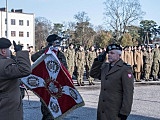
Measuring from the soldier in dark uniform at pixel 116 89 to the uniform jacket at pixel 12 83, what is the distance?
4.46ft

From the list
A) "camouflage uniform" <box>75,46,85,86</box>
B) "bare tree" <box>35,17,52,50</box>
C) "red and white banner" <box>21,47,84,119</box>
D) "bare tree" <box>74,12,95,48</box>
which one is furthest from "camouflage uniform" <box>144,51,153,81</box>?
"bare tree" <box>35,17,52,50</box>

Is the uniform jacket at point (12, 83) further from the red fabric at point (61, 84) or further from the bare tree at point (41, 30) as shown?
the bare tree at point (41, 30)

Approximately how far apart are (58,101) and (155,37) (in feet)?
358

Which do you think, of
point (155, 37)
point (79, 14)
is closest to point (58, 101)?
point (79, 14)

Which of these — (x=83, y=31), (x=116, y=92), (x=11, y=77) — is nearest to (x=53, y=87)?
(x=116, y=92)

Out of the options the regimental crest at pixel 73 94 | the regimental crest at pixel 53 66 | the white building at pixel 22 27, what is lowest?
the regimental crest at pixel 73 94

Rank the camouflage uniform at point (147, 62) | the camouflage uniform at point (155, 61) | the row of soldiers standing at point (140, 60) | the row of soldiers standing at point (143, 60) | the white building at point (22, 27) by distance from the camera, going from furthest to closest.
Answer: the white building at point (22, 27)
the camouflage uniform at point (155, 61)
the camouflage uniform at point (147, 62)
the row of soldiers standing at point (143, 60)
the row of soldiers standing at point (140, 60)

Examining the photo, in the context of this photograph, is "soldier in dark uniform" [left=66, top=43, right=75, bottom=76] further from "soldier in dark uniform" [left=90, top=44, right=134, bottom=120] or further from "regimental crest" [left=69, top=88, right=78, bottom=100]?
"soldier in dark uniform" [left=90, top=44, right=134, bottom=120]

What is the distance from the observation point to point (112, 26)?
71250 mm

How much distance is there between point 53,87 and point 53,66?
Answer: 1.24 ft

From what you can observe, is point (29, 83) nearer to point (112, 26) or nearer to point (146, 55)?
point (146, 55)

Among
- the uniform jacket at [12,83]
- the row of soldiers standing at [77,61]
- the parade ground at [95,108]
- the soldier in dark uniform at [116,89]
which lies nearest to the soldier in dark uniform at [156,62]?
the row of soldiers standing at [77,61]

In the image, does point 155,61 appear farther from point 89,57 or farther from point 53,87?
point 53,87

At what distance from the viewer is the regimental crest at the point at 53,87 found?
7.14 m
